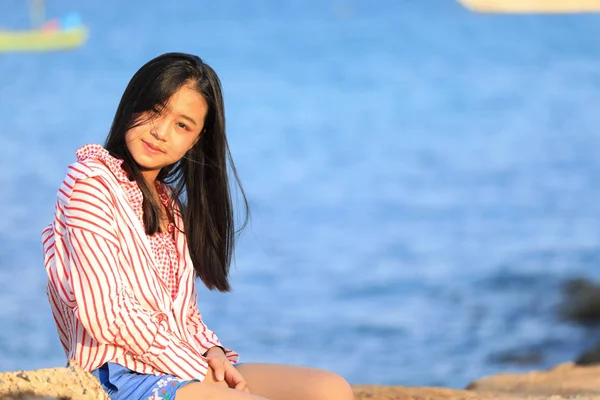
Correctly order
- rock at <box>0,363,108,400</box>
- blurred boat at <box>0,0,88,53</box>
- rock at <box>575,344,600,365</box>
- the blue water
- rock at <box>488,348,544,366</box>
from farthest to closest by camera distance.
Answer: blurred boat at <box>0,0,88,53</box>, the blue water, rock at <box>488,348,544,366</box>, rock at <box>575,344,600,365</box>, rock at <box>0,363,108,400</box>

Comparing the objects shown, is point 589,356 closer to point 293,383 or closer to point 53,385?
point 293,383

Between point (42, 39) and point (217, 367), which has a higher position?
point (42, 39)

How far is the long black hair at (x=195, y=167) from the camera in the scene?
2.36m

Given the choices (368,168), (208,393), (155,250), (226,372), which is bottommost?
(208,393)

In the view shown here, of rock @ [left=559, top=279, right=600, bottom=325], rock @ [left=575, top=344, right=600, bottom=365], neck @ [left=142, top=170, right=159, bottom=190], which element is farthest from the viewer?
rock @ [left=559, top=279, right=600, bottom=325]

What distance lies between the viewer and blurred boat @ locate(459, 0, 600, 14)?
59.5 feet

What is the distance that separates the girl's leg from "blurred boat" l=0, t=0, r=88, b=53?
580 inches

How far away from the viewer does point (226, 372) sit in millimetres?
2354

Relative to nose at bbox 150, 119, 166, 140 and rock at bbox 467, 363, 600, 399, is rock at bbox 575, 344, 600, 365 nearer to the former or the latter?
rock at bbox 467, 363, 600, 399

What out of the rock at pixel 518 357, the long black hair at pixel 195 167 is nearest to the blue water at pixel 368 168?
the rock at pixel 518 357

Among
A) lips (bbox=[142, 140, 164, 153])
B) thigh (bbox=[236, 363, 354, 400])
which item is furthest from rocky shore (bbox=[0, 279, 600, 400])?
lips (bbox=[142, 140, 164, 153])

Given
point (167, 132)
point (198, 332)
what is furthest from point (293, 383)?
point (167, 132)

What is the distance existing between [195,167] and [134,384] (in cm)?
61

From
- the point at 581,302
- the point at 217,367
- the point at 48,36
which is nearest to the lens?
the point at 217,367
